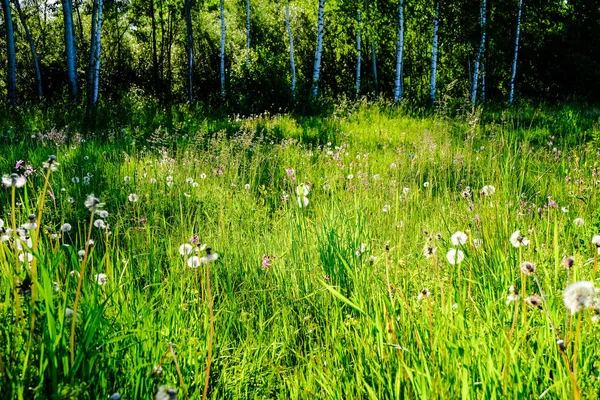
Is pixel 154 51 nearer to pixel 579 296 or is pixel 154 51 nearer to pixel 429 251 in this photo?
pixel 429 251

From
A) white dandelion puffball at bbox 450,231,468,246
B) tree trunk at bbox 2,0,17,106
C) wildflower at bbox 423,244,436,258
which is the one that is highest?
tree trunk at bbox 2,0,17,106

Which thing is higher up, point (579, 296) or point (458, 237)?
point (579, 296)

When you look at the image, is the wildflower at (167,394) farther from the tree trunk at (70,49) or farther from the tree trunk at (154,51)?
the tree trunk at (154,51)

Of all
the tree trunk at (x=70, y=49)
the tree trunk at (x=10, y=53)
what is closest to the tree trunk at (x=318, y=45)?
the tree trunk at (x=70, y=49)

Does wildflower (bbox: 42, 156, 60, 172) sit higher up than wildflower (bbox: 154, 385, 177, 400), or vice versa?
wildflower (bbox: 42, 156, 60, 172)

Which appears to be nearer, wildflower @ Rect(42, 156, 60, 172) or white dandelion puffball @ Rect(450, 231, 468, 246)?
wildflower @ Rect(42, 156, 60, 172)

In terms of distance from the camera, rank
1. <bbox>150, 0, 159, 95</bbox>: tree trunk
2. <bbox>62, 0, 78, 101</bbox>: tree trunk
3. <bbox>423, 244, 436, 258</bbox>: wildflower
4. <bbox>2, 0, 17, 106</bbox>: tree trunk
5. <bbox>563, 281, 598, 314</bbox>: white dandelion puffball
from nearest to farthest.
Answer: <bbox>563, 281, 598, 314</bbox>: white dandelion puffball → <bbox>423, 244, 436, 258</bbox>: wildflower → <bbox>62, 0, 78, 101</bbox>: tree trunk → <bbox>2, 0, 17, 106</bbox>: tree trunk → <bbox>150, 0, 159, 95</bbox>: tree trunk

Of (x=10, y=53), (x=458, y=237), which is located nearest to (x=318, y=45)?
(x=10, y=53)

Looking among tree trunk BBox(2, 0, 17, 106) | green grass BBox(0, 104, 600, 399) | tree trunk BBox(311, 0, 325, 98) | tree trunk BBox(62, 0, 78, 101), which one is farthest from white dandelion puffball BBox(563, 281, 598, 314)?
tree trunk BBox(2, 0, 17, 106)

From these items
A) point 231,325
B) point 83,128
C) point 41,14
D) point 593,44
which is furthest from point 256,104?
point 41,14

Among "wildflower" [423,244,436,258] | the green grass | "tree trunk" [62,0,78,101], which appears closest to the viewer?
the green grass

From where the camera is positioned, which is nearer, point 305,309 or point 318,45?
point 305,309

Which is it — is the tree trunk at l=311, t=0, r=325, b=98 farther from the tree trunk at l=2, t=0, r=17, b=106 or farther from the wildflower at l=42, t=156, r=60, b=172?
the wildflower at l=42, t=156, r=60, b=172

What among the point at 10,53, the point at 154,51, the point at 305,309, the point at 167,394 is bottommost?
the point at 305,309
